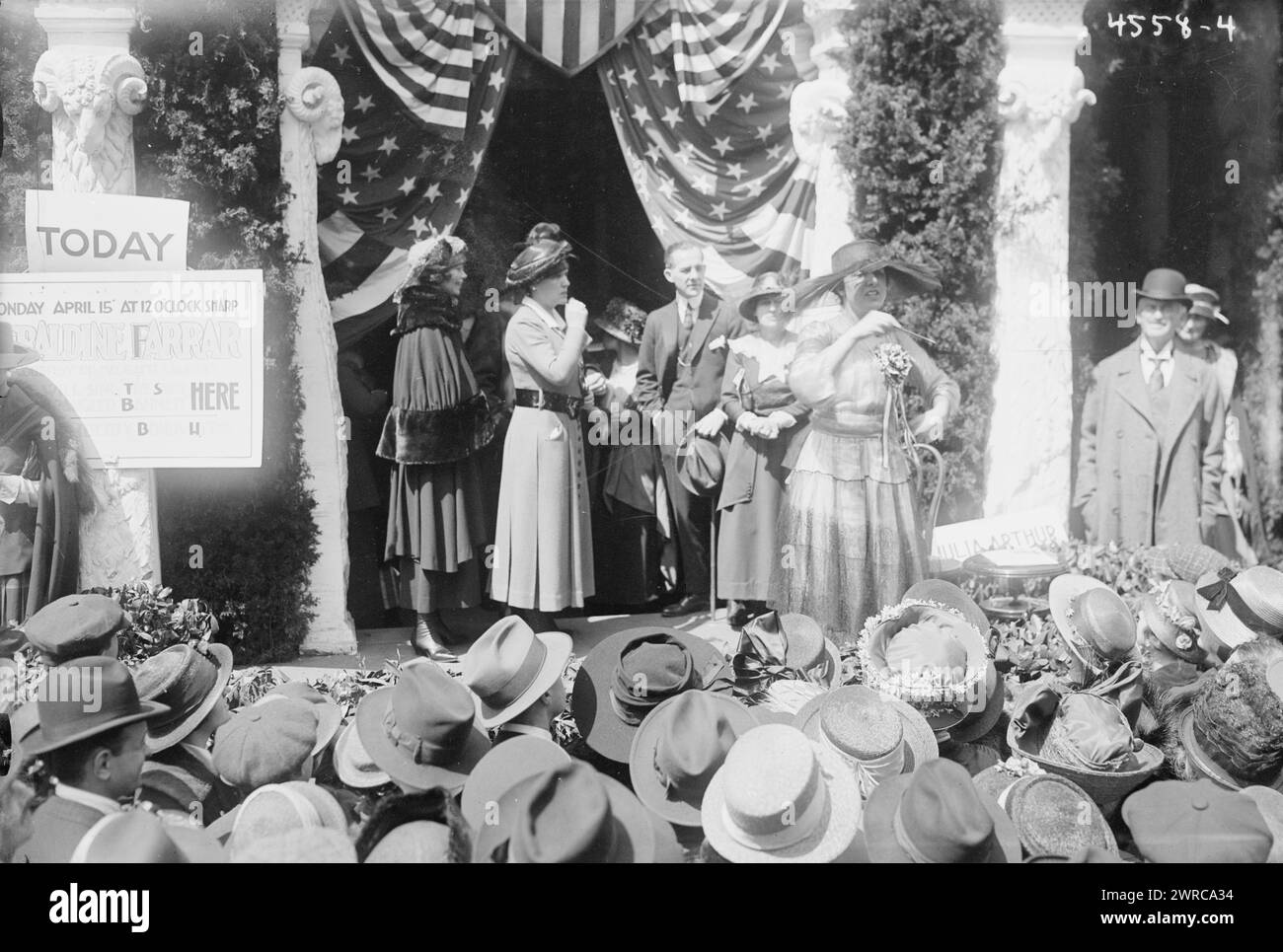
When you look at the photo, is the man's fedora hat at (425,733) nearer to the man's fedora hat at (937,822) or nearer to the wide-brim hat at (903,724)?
the wide-brim hat at (903,724)

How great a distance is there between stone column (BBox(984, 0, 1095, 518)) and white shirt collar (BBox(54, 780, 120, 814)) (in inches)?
184

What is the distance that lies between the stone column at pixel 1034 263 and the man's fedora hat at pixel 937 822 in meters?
2.84

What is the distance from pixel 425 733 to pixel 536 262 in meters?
2.73

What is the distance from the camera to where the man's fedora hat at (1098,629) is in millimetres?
5059

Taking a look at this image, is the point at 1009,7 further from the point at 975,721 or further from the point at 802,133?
the point at 975,721

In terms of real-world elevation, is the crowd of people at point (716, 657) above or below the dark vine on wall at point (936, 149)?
below

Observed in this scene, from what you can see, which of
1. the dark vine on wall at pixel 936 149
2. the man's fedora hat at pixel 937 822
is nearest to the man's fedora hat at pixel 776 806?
the man's fedora hat at pixel 937 822

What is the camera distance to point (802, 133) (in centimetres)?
654

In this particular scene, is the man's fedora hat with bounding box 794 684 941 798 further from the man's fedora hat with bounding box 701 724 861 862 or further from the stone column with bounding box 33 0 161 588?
the stone column with bounding box 33 0 161 588

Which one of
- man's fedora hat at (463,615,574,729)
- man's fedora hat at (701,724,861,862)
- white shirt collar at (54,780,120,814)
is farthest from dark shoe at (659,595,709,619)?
white shirt collar at (54,780,120,814)

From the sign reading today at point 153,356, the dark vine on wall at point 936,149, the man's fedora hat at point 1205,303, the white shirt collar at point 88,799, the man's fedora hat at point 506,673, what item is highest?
the dark vine on wall at point 936,149

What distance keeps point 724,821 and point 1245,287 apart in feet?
15.4

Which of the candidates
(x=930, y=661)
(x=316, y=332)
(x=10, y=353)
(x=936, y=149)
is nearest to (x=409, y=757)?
(x=930, y=661)
